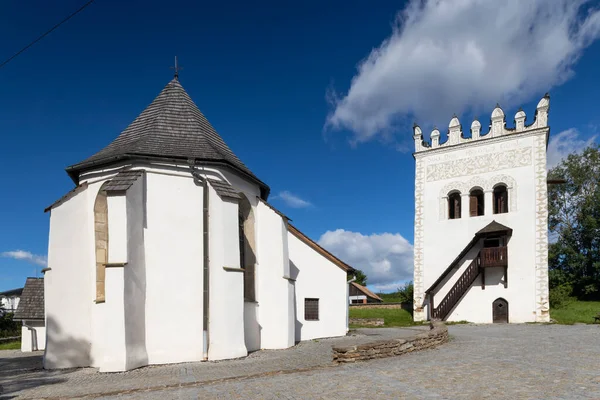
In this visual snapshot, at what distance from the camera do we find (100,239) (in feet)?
40.5

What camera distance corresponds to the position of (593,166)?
3531 cm

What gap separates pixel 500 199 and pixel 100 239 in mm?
22151

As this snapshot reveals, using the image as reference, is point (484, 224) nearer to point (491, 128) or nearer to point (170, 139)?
point (491, 128)

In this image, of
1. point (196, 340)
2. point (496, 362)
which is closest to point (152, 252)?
point (196, 340)

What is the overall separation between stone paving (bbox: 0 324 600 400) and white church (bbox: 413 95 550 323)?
1244 centimetres

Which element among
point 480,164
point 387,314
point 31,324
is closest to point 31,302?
point 31,324

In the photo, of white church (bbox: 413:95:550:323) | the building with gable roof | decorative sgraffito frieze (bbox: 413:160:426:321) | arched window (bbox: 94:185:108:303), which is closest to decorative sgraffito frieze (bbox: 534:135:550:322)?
white church (bbox: 413:95:550:323)

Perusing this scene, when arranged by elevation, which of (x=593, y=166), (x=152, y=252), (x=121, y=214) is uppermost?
(x=593, y=166)

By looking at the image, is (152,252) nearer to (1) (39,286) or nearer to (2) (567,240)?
(1) (39,286)

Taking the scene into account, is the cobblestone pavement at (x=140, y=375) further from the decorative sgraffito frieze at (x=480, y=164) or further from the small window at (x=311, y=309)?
the decorative sgraffito frieze at (x=480, y=164)

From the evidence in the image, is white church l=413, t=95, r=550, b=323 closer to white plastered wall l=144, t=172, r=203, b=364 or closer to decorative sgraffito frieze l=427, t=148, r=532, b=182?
decorative sgraffito frieze l=427, t=148, r=532, b=182

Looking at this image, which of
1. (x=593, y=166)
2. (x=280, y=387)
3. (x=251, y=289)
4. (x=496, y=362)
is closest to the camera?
(x=280, y=387)

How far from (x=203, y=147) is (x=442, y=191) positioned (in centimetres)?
1808

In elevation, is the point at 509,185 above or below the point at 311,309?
above
